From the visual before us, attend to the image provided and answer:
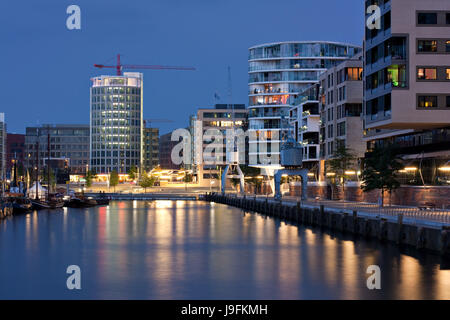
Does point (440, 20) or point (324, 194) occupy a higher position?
point (440, 20)

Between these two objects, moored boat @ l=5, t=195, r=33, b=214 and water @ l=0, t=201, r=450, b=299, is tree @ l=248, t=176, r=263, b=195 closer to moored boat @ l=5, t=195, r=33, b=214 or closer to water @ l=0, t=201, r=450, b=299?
moored boat @ l=5, t=195, r=33, b=214

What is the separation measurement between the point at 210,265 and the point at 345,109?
2877 inches

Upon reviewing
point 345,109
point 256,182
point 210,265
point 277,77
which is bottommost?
point 210,265

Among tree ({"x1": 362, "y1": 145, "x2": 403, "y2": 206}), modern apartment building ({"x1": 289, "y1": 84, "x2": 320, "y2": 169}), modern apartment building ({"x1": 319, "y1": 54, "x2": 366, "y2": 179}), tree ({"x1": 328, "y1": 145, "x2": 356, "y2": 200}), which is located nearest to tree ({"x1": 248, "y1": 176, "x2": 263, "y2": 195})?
modern apartment building ({"x1": 289, "y1": 84, "x2": 320, "y2": 169})

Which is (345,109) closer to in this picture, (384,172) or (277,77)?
(384,172)

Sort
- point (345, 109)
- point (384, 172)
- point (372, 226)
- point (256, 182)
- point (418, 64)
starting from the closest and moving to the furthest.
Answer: point (372, 226)
point (418, 64)
point (384, 172)
point (345, 109)
point (256, 182)

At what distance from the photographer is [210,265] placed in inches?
1922

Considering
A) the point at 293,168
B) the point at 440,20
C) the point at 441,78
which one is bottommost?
the point at 293,168

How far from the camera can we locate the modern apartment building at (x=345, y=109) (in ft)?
373

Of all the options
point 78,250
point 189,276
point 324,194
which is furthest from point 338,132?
point 189,276

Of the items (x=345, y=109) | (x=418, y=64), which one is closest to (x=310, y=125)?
(x=345, y=109)

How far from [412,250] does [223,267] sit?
14.3m
